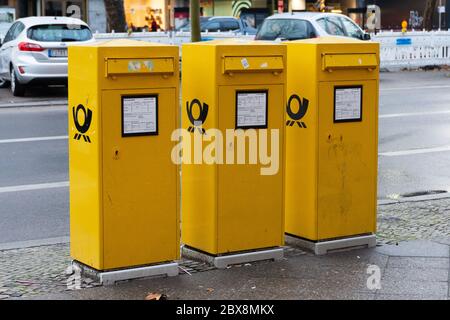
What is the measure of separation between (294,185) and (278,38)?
14.9m

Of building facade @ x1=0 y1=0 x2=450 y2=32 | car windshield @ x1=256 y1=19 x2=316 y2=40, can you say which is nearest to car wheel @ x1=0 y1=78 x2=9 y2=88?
car windshield @ x1=256 y1=19 x2=316 y2=40

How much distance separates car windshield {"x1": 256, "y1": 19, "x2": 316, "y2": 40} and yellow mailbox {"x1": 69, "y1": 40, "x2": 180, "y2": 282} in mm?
15587

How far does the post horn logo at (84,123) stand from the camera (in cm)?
630

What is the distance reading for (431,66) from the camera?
28.8 metres

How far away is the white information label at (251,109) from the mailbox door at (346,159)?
1.60ft

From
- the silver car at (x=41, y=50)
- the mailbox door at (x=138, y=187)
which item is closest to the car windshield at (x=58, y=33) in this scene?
the silver car at (x=41, y=50)

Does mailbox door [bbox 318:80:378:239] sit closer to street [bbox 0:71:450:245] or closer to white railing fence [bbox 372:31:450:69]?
street [bbox 0:71:450:245]

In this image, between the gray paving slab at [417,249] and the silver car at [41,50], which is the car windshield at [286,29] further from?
the gray paving slab at [417,249]

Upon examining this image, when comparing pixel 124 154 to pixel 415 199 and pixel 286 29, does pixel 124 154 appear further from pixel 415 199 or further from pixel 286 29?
pixel 286 29

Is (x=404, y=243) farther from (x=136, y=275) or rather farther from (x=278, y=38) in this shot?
(x=278, y=38)

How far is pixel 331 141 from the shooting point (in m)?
7.16
